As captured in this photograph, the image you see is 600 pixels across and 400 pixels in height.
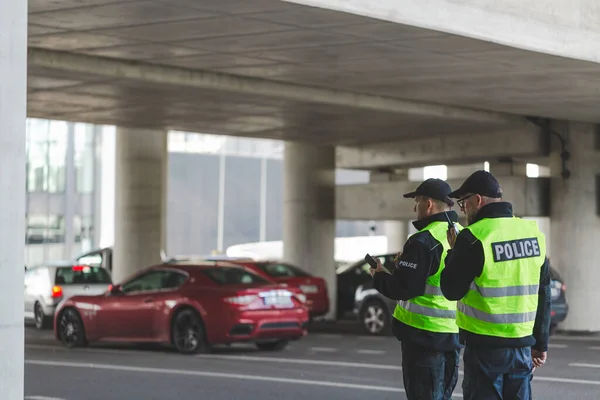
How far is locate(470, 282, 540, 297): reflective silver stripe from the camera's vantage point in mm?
6938

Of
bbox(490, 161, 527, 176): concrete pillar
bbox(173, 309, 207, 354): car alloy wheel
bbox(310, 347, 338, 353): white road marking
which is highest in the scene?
bbox(490, 161, 527, 176): concrete pillar

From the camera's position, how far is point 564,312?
71.2 feet

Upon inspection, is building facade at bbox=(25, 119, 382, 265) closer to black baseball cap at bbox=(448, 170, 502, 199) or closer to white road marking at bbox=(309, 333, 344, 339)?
white road marking at bbox=(309, 333, 344, 339)

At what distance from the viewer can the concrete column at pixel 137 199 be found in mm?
27625

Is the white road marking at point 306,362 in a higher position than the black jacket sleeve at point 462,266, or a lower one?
lower

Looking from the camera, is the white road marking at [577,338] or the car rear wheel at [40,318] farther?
the car rear wheel at [40,318]

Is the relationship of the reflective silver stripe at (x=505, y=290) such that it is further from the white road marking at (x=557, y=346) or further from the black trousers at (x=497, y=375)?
the white road marking at (x=557, y=346)

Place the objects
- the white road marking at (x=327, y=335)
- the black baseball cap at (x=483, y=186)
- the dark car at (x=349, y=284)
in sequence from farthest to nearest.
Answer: the dark car at (x=349, y=284)
the white road marking at (x=327, y=335)
the black baseball cap at (x=483, y=186)

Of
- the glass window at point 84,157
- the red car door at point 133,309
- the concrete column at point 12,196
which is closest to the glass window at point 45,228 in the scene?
the glass window at point 84,157

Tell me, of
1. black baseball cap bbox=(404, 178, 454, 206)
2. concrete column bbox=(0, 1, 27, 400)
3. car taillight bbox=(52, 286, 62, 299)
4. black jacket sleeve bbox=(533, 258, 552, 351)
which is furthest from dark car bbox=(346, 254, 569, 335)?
black jacket sleeve bbox=(533, 258, 552, 351)

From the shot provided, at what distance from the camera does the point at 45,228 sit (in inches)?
2466

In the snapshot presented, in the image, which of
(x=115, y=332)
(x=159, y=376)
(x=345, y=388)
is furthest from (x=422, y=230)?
(x=115, y=332)

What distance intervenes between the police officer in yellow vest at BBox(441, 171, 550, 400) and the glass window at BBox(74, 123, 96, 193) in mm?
58423

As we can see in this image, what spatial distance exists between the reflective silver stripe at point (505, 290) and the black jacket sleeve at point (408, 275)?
672 mm
